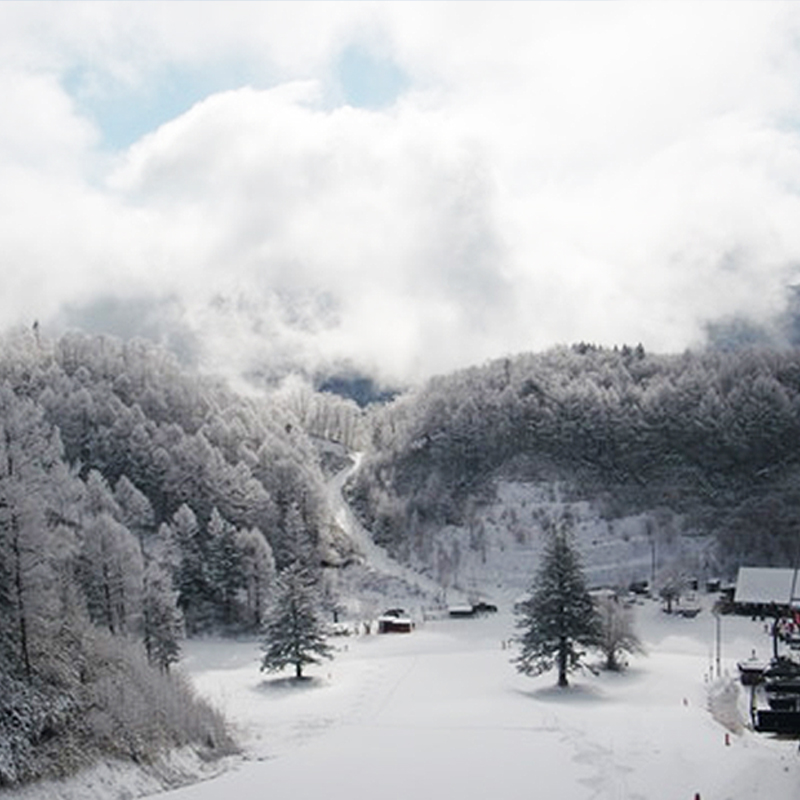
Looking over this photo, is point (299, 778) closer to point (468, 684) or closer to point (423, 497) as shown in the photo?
point (468, 684)

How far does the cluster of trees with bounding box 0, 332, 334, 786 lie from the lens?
128ft

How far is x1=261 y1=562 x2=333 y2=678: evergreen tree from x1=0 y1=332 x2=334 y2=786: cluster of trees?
635 cm

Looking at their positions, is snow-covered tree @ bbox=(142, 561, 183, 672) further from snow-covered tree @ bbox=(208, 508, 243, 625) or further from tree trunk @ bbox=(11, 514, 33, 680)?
snow-covered tree @ bbox=(208, 508, 243, 625)

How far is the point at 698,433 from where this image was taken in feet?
428

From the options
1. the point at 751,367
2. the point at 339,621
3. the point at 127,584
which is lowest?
the point at 339,621

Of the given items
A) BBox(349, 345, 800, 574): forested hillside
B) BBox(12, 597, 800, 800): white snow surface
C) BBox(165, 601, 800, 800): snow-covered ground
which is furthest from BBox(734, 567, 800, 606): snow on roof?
BBox(349, 345, 800, 574): forested hillside

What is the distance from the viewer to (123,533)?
231 ft

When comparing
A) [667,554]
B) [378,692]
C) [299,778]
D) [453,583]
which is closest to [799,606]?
[667,554]

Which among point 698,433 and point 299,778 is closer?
point 299,778

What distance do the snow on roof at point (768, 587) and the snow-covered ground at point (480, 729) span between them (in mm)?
8861

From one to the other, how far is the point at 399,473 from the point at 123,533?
74.7 metres

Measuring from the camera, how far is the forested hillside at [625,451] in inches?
4658

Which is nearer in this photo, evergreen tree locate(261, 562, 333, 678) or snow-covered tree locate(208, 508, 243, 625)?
evergreen tree locate(261, 562, 333, 678)

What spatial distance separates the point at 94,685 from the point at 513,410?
10482 cm
